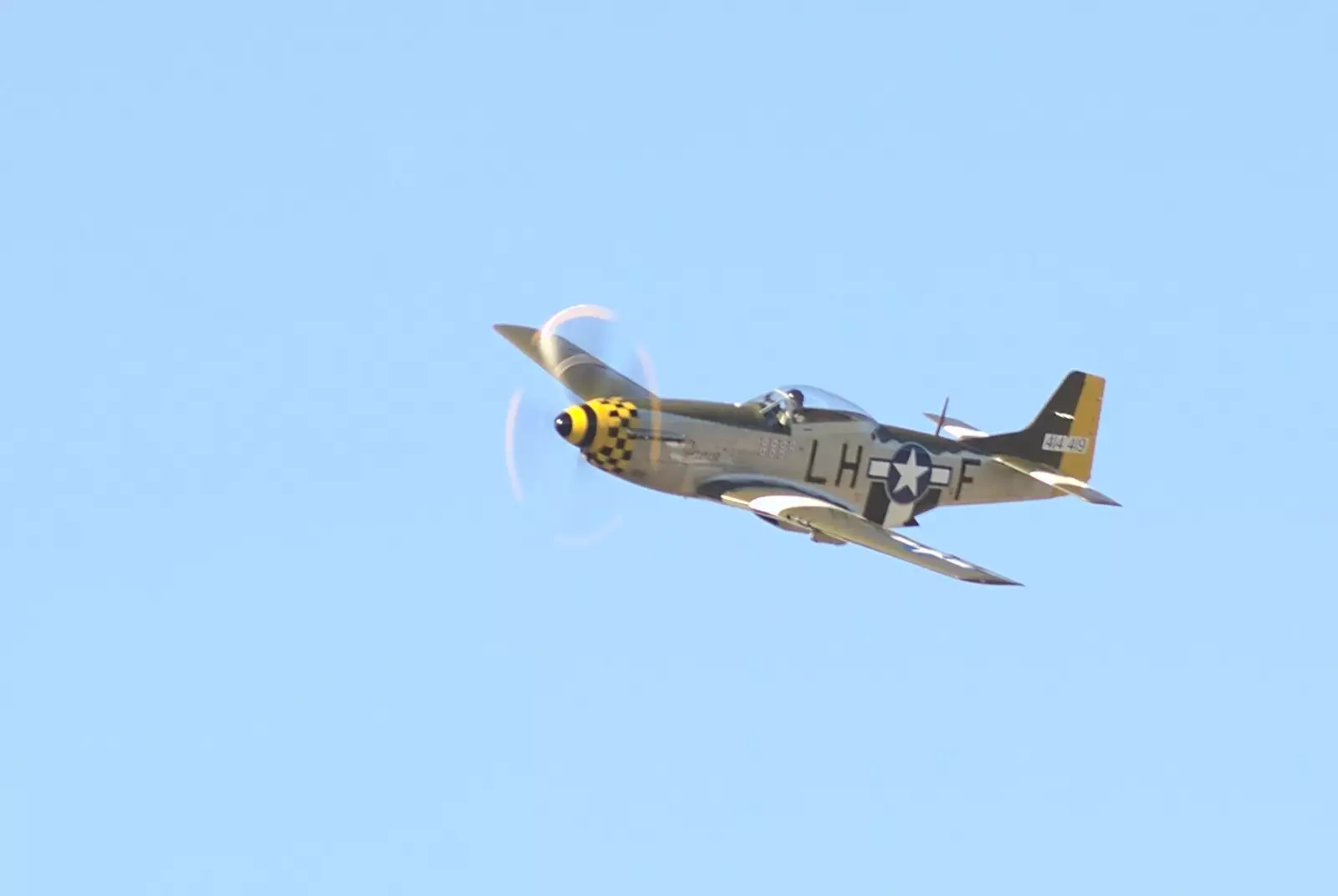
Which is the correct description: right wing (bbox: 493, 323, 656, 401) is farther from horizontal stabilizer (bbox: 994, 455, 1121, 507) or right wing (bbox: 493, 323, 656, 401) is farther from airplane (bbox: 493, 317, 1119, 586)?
horizontal stabilizer (bbox: 994, 455, 1121, 507)

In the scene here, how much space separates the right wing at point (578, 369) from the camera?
42.4 meters

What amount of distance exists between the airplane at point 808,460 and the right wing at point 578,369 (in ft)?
0.22

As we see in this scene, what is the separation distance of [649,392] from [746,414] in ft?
5.89

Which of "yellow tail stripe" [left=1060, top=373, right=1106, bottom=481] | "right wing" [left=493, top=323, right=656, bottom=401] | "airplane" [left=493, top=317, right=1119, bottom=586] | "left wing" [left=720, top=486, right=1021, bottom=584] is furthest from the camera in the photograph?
"yellow tail stripe" [left=1060, top=373, right=1106, bottom=481]

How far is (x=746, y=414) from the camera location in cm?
3962

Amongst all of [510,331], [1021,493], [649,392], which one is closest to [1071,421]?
[1021,493]

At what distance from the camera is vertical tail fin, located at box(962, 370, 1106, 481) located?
142 ft

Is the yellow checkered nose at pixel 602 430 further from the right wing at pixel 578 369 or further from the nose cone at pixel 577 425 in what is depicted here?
the right wing at pixel 578 369

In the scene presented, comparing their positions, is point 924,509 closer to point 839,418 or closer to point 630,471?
point 839,418

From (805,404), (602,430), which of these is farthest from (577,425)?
(805,404)

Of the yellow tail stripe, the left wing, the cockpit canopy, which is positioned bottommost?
the left wing

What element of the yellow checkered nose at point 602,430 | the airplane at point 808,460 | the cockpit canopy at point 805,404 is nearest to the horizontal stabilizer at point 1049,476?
the airplane at point 808,460

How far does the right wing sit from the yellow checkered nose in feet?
5.98

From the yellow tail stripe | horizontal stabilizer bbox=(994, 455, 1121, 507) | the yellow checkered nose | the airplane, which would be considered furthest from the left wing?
the yellow tail stripe
